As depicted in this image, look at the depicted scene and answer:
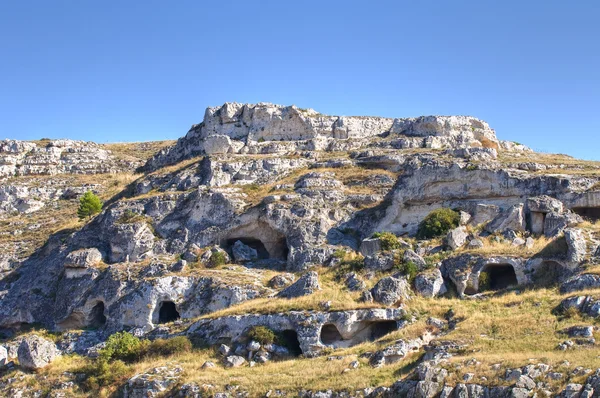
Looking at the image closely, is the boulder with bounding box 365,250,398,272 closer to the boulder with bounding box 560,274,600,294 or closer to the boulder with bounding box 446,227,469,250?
the boulder with bounding box 446,227,469,250

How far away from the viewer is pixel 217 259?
1607 inches

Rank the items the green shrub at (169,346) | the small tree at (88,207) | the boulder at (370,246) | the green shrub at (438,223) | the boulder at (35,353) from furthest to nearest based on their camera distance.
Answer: the small tree at (88,207)
the green shrub at (438,223)
the boulder at (370,246)
the boulder at (35,353)
the green shrub at (169,346)

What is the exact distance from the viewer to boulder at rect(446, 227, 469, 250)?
121 feet

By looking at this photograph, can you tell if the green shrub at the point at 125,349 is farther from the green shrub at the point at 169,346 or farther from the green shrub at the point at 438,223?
the green shrub at the point at 438,223

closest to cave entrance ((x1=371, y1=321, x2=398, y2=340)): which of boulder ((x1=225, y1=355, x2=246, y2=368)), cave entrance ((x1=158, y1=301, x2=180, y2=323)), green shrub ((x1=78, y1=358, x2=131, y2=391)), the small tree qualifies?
boulder ((x1=225, y1=355, x2=246, y2=368))

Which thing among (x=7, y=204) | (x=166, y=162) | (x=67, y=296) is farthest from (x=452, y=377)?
(x=7, y=204)

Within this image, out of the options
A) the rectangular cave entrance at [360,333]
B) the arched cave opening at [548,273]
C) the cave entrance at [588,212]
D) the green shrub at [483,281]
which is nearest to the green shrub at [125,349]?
the rectangular cave entrance at [360,333]

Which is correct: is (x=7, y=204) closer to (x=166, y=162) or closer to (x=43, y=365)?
(x=166, y=162)

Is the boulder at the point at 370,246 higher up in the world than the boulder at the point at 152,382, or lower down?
higher up

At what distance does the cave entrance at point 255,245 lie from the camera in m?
44.2

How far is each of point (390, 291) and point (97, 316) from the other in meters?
18.8

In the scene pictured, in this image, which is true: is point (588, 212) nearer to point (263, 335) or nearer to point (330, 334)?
point (330, 334)

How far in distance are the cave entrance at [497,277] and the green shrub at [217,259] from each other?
626 inches

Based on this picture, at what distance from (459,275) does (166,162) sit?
38531 millimetres
